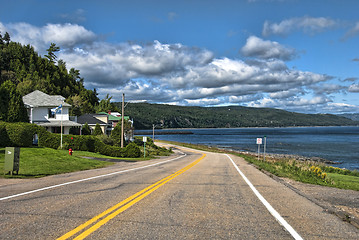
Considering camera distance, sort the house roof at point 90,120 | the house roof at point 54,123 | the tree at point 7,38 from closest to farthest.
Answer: the house roof at point 54,123, the house roof at point 90,120, the tree at point 7,38

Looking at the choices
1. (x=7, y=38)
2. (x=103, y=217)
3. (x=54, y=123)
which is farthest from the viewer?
(x=7, y=38)

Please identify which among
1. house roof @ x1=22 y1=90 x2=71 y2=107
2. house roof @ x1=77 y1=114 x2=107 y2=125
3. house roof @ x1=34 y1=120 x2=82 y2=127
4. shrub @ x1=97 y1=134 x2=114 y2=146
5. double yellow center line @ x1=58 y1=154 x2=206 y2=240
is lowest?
shrub @ x1=97 y1=134 x2=114 y2=146

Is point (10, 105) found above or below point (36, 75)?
below

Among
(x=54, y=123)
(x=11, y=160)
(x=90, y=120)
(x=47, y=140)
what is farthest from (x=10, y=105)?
(x=90, y=120)

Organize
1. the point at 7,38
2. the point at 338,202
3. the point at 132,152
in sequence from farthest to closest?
the point at 7,38, the point at 132,152, the point at 338,202

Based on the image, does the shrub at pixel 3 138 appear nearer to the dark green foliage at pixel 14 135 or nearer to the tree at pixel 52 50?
the dark green foliage at pixel 14 135

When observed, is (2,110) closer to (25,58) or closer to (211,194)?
(211,194)

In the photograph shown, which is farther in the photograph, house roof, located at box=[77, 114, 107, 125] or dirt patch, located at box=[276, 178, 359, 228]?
house roof, located at box=[77, 114, 107, 125]

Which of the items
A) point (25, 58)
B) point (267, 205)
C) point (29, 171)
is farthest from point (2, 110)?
point (25, 58)

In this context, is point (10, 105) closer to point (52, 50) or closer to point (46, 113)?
point (46, 113)

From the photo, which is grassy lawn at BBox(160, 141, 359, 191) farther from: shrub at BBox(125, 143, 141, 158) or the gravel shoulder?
shrub at BBox(125, 143, 141, 158)

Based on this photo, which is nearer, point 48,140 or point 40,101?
point 48,140

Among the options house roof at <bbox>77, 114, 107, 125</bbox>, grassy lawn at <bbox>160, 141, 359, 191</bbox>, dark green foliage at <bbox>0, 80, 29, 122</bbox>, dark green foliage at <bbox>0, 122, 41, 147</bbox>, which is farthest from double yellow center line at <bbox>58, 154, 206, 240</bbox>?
house roof at <bbox>77, 114, 107, 125</bbox>

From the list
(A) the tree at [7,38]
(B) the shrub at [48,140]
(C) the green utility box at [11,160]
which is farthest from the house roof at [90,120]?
(A) the tree at [7,38]
